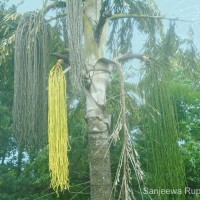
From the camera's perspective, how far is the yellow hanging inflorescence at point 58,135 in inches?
91.1

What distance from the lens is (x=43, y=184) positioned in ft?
24.9

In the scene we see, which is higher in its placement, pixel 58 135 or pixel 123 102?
pixel 123 102

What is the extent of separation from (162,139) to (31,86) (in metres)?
0.96

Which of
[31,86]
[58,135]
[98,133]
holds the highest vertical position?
[31,86]

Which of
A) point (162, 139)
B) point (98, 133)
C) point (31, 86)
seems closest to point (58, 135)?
point (31, 86)

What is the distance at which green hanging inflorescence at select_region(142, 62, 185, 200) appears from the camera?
2746mm

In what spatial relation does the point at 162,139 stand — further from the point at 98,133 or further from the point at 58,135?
the point at 58,135

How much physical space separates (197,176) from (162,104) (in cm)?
338

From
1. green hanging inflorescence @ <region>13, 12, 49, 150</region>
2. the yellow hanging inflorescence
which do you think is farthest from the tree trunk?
the yellow hanging inflorescence

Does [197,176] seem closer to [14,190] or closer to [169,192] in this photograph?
[169,192]

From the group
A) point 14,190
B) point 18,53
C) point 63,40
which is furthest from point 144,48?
point 14,190

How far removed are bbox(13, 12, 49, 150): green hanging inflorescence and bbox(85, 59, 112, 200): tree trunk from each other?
56 centimetres

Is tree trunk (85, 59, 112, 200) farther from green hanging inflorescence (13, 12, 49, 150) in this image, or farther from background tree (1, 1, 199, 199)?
green hanging inflorescence (13, 12, 49, 150)

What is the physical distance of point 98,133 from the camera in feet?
10.9
